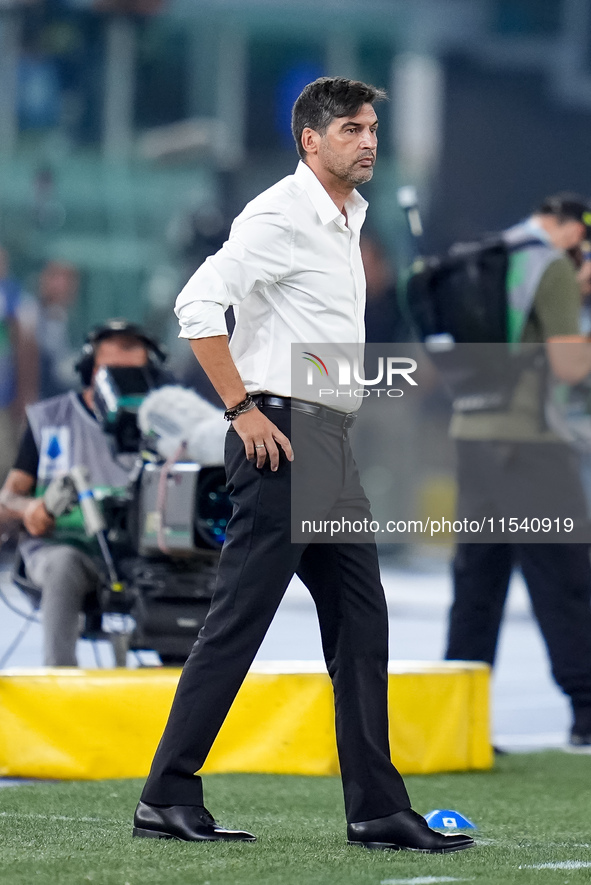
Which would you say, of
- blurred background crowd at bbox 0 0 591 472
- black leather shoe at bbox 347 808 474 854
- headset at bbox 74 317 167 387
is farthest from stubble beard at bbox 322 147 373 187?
blurred background crowd at bbox 0 0 591 472

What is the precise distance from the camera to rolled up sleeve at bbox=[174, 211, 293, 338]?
135 inches

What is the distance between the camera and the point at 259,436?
3439 mm

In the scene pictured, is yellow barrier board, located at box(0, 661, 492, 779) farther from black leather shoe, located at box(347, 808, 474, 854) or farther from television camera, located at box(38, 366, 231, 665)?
black leather shoe, located at box(347, 808, 474, 854)

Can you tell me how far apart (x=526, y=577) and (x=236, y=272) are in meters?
2.70

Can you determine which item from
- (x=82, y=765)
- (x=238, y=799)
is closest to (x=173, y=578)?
(x=82, y=765)

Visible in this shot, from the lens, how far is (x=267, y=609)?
11.5ft

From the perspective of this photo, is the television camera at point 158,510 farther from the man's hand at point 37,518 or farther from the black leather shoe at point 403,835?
the black leather shoe at point 403,835

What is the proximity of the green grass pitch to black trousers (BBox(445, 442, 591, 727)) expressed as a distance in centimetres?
60

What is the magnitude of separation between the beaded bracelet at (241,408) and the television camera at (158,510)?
183 centimetres

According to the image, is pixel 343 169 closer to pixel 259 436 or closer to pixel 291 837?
pixel 259 436

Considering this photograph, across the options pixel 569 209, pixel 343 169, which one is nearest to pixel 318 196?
pixel 343 169

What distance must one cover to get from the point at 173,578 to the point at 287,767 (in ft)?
2.63

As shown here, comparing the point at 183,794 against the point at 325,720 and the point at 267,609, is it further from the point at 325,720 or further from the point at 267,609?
the point at 325,720

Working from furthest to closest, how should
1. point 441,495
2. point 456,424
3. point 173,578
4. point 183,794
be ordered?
1. point 441,495
2. point 456,424
3. point 173,578
4. point 183,794
